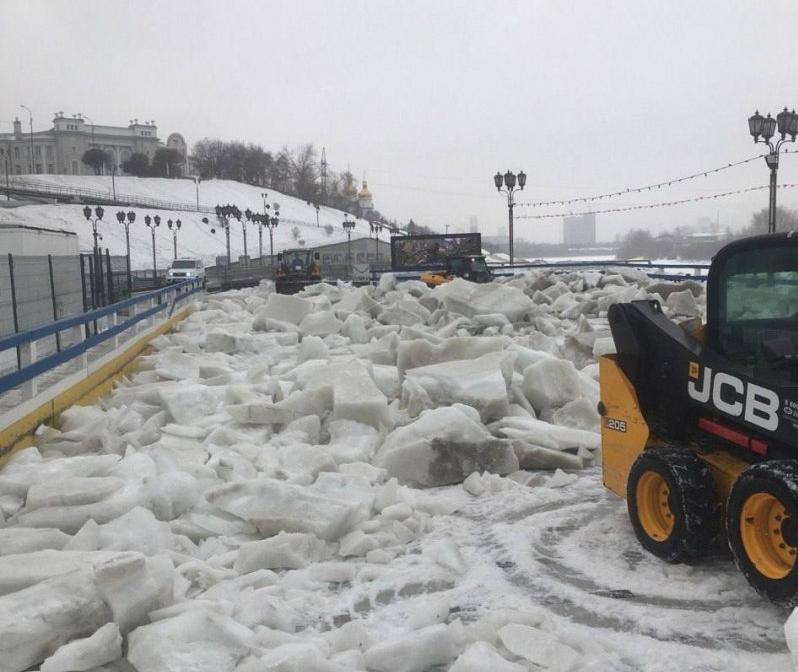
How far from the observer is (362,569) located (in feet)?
15.2

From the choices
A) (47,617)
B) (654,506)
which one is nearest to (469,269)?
(654,506)

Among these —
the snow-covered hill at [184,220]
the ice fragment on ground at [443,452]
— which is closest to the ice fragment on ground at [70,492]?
the ice fragment on ground at [443,452]

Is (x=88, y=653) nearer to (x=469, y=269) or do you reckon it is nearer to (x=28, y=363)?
(x=28, y=363)

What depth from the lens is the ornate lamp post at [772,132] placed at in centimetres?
1903

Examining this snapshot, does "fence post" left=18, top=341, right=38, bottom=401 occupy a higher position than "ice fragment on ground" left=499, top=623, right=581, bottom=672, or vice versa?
"fence post" left=18, top=341, right=38, bottom=401

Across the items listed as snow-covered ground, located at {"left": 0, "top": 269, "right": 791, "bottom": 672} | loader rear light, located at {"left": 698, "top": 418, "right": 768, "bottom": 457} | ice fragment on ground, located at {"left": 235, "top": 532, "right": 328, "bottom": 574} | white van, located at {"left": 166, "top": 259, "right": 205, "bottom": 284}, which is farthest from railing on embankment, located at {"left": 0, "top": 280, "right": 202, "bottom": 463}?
white van, located at {"left": 166, "top": 259, "right": 205, "bottom": 284}

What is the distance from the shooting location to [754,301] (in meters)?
4.20

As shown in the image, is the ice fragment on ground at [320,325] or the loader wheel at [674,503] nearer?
the loader wheel at [674,503]

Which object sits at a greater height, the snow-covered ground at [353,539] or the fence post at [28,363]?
the fence post at [28,363]

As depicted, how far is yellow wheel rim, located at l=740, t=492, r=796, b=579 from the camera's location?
11.8 feet

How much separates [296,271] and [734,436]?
108ft

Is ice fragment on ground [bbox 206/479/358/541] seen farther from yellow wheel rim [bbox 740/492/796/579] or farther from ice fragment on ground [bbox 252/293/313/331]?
ice fragment on ground [bbox 252/293/313/331]

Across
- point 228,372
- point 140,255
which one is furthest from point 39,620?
point 140,255

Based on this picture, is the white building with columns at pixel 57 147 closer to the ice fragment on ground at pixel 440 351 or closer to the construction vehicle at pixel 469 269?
the construction vehicle at pixel 469 269
